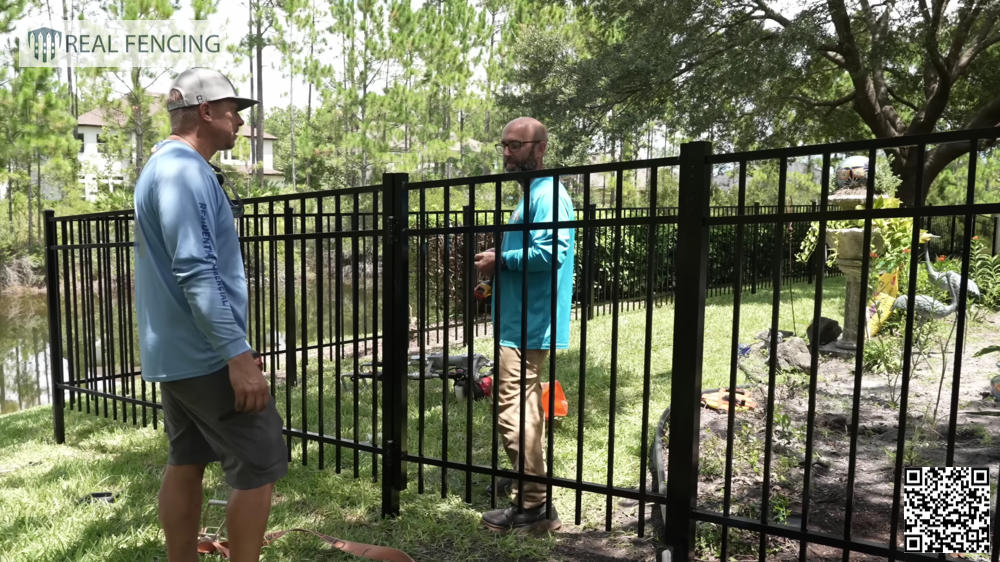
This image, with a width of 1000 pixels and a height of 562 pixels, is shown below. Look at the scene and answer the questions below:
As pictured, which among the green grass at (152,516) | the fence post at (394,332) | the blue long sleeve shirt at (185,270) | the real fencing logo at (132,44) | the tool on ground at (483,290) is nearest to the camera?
the blue long sleeve shirt at (185,270)

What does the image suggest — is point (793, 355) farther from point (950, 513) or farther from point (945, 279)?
point (950, 513)

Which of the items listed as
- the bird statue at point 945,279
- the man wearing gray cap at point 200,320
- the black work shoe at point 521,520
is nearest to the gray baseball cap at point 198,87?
the man wearing gray cap at point 200,320

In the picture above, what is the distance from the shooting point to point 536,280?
3.11 m

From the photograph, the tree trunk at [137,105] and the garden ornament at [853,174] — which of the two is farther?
the tree trunk at [137,105]

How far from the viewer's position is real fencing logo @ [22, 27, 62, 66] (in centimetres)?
2184

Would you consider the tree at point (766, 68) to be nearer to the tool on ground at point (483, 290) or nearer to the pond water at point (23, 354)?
the tool on ground at point (483, 290)

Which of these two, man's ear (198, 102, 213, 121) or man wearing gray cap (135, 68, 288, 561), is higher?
man's ear (198, 102, 213, 121)

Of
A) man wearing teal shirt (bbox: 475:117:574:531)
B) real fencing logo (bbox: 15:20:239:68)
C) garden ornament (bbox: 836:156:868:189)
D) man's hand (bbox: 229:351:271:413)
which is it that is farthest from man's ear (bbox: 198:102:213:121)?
real fencing logo (bbox: 15:20:239:68)

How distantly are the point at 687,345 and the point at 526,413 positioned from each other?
1.02m

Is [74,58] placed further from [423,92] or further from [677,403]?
[677,403]

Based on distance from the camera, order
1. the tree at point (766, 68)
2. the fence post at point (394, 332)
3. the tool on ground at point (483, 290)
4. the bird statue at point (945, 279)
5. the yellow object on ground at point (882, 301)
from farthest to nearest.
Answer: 1. the tree at point (766, 68)
2. the yellow object on ground at point (882, 301)
3. the bird statue at point (945, 279)
4. the tool on ground at point (483, 290)
5. the fence post at point (394, 332)

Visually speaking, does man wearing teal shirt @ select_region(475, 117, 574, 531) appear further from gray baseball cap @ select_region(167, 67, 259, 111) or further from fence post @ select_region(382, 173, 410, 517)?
gray baseball cap @ select_region(167, 67, 259, 111)

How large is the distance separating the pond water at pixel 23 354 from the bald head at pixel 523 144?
9.35m

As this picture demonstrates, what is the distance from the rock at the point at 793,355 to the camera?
5938 mm
